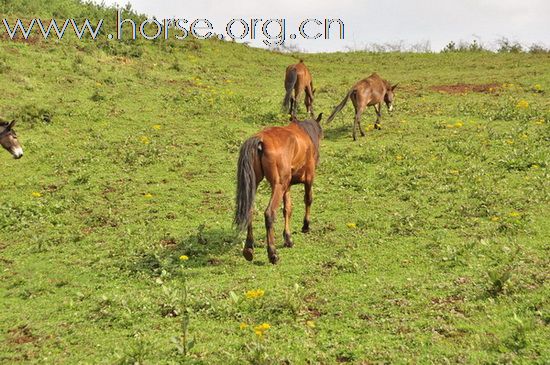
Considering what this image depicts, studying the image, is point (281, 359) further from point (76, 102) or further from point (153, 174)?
point (76, 102)

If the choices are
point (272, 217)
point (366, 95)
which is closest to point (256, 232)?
point (272, 217)

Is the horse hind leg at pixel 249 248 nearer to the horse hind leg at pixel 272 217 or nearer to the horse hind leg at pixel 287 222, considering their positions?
the horse hind leg at pixel 272 217

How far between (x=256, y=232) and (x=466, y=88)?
15673 mm

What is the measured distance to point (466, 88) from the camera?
71.2 ft

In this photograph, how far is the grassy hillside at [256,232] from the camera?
5609 mm

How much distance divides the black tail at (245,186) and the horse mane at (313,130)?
1940 millimetres

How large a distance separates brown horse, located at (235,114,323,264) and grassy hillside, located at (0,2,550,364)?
527 millimetres

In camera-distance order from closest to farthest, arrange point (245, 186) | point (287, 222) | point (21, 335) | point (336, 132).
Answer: point (21, 335), point (245, 186), point (287, 222), point (336, 132)

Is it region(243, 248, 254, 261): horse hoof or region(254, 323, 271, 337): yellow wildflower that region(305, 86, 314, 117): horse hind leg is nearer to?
region(243, 248, 254, 261): horse hoof

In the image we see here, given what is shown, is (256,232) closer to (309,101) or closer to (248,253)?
(248,253)

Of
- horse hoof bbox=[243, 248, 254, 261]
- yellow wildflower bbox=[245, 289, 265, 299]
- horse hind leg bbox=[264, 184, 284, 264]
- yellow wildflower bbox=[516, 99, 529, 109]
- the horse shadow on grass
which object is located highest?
yellow wildflower bbox=[516, 99, 529, 109]

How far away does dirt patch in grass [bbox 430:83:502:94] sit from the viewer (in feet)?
69.2

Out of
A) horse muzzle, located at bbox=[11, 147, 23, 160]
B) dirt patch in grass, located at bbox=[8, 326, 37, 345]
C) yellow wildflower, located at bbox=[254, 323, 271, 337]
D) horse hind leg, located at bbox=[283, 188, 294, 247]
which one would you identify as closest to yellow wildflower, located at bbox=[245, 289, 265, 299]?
yellow wildflower, located at bbox=[254, 323, 271, 337]

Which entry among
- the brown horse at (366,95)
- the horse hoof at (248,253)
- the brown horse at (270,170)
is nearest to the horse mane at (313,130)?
the brown horse at (270,170)
